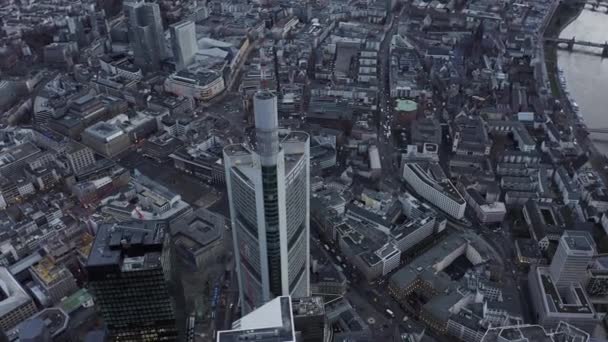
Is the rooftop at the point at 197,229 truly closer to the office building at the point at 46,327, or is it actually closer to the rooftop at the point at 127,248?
the office building at the point at 46,327

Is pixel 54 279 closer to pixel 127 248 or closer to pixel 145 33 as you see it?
pixel 127 248

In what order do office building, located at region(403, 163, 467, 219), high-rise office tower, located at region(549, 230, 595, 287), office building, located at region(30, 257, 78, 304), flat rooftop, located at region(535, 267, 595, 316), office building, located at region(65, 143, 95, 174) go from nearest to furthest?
flat rooftop, located at region(535, 267, 595, 316)
high-rise office tower, located at region(549, 230, 595, 287)
office building, located at region(30, 257, 78, 304)
office building, located at region(403, 163, 467, 219)
office building, located at region(65, 143, 95, 174)

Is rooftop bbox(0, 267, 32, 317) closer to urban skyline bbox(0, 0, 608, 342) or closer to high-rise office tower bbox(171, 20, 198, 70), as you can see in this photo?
urban skyline bbox(0, 0, 608, 342)

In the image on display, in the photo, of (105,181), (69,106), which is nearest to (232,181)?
(105,181)

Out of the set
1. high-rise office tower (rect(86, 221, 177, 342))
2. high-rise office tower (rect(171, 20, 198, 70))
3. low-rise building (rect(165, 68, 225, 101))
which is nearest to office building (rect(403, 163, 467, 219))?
high-rise office tower (rect(86, 221, 177, 342))

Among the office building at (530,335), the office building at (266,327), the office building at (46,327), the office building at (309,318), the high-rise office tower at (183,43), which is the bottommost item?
the office building at (46,327)

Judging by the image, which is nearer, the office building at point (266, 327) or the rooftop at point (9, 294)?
the office building at point (266, 327)

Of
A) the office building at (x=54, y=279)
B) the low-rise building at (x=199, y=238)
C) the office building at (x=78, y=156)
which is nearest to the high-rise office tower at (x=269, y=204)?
the low-rise building at (x=199, y=238)
